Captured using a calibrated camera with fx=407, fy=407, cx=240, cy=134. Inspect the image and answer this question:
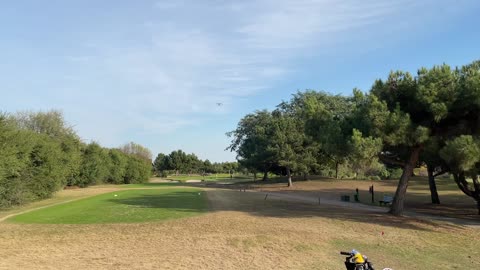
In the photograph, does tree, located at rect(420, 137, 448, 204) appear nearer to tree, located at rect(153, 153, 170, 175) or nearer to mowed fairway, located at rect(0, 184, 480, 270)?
mowed fairway, located at rect(0, 184, 480, 270)

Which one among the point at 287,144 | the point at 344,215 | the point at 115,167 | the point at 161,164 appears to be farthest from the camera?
the point at 161,164

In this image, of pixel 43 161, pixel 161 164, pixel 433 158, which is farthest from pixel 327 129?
pixel 161 164

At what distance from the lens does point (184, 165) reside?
135375 millimetres

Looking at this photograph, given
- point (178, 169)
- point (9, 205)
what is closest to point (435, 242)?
point (9, 205)

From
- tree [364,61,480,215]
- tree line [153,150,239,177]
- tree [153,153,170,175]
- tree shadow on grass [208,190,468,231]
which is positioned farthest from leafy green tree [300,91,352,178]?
tree [153,153,170,175]

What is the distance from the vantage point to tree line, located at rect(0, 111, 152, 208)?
28.2m

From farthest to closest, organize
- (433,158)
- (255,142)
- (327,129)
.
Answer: (255,142), (433,158), (327,129)

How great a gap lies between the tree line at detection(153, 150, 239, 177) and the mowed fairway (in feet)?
359

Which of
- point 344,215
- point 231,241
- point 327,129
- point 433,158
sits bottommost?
point 231,241

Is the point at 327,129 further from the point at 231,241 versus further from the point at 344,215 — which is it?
the point at 231,241

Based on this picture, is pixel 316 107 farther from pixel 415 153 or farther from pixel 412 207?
pixel 412 207

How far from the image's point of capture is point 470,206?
2759 cm

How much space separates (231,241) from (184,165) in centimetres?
12141

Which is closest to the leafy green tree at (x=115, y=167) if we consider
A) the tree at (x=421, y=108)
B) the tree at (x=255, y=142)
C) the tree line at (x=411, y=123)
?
the tree at (x=255, y=142)
